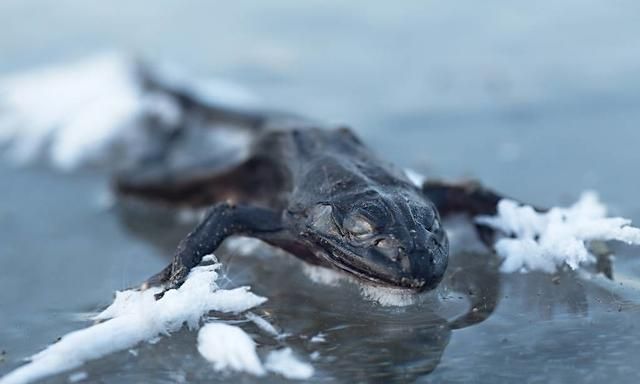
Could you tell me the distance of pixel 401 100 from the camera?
744 centimetres

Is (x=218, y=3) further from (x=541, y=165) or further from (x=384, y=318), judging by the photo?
(x=384, y=318)

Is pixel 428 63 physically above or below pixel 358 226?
above

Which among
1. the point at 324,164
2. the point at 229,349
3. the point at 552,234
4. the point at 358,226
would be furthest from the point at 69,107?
the point at 229,349

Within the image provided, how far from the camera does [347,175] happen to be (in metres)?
3.50

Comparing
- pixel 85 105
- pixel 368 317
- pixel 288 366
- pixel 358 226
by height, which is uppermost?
pixel 85 105

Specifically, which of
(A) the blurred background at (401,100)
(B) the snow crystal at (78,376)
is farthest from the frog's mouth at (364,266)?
(B) the snow crystal at (78,376)

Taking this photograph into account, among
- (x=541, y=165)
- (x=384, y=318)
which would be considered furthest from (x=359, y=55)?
(x=384, y=318)

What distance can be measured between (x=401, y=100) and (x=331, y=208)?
4.32m

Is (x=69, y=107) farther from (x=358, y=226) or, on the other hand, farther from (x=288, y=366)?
(x=288, y=366)

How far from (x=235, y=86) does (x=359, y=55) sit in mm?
1387

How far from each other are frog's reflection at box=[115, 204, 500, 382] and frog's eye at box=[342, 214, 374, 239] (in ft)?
0.95

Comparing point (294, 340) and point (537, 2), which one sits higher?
point (537, 2)

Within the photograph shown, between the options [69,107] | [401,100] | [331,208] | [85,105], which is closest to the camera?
[331,208]

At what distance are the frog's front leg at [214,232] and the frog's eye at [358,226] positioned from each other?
583 millimetres
